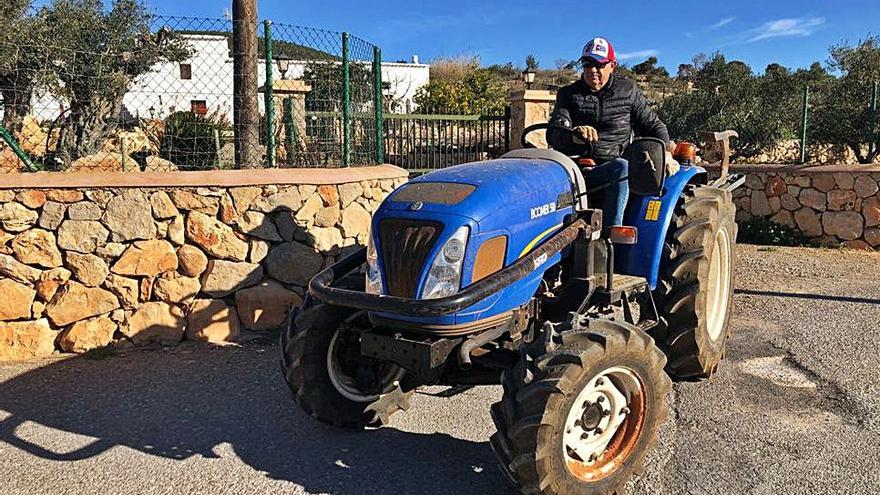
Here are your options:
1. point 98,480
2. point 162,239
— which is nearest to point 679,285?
point 98,480

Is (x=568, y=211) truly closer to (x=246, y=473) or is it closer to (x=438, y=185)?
(x=438, y=185)

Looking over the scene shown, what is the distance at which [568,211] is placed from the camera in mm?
3738

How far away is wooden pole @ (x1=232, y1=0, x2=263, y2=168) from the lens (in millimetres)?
6539

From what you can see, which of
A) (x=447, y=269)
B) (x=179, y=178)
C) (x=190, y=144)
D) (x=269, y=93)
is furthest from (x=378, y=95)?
(x=447, y=269)

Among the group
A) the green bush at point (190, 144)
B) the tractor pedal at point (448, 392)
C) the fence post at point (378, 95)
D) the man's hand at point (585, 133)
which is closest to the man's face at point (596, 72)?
the man's hand at point (585, 133)

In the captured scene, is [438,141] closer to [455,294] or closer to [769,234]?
[769,234]

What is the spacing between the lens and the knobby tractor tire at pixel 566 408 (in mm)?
2857

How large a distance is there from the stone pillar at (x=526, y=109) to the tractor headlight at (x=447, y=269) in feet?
20.4

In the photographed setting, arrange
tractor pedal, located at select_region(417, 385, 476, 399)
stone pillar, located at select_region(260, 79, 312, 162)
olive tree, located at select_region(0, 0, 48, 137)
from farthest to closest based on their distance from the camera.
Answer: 1. stone pillar, located at select_region(260, 79, 312, 162)
2. olive tree, located at select_region(0, 0, 48, 137)
3. tractor pedal, located at select_region(417, 385, 476, 399)

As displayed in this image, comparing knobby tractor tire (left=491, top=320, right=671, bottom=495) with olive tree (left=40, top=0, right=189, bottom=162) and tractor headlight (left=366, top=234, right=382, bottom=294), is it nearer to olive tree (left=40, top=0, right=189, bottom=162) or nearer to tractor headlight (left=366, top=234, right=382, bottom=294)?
tractor headlight (left=366, top=234, right=382, bottom=294)

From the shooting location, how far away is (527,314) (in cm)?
353

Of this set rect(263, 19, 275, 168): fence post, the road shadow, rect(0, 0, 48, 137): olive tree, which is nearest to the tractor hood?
rect(263, 19, 275, 168): fence post

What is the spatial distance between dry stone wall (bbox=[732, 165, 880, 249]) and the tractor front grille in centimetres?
819

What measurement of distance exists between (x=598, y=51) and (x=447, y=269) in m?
2.22
